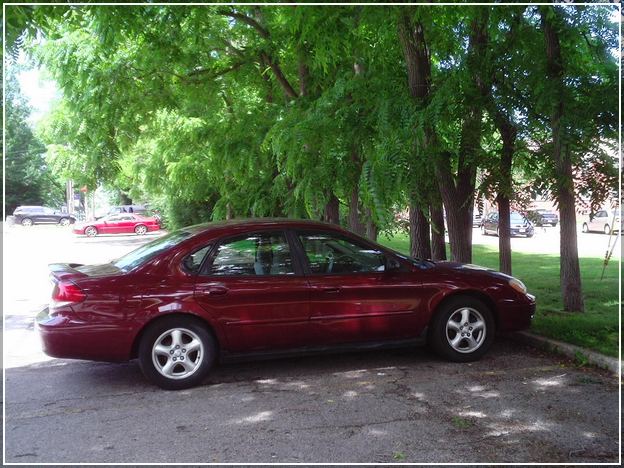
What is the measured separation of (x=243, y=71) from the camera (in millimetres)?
13219

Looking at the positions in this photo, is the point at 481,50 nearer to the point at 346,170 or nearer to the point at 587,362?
the point at 346,170

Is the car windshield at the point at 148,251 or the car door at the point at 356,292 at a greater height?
the car windshield at the point at 148,251

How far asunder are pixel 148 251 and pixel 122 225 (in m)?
29.1

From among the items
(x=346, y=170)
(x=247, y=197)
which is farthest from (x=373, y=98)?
(x=247, y=197)

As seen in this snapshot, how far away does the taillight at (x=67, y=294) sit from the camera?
4.90 m

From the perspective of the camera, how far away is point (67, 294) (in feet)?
16.2

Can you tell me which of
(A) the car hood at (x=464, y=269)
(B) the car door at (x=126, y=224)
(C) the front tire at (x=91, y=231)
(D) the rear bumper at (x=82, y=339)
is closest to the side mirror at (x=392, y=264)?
(A) the car hood at (x=464, y=269)

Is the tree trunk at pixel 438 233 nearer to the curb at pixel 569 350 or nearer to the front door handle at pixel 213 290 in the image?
the curb at pixel 569 350

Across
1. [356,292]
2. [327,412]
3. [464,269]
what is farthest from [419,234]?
[327,412]

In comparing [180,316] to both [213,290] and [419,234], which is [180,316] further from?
[419,234]

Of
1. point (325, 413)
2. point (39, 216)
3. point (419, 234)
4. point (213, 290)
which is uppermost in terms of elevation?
point (39, 216)

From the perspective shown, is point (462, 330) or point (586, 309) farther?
point (586, 309)

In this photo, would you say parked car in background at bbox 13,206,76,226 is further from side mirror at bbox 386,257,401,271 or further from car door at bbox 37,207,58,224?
side mirror at bbox 386,257,401,271

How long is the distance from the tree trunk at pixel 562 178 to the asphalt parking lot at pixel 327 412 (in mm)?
1639
